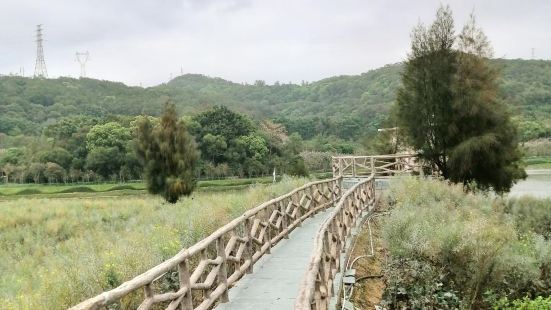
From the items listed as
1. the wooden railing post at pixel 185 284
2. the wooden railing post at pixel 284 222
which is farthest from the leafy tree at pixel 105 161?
the wooden railing post at pixel 185 284

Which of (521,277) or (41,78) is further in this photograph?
(41,78)

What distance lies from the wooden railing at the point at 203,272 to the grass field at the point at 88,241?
68cm

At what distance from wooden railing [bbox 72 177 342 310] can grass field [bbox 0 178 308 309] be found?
68 centimetres

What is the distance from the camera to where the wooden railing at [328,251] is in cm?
554

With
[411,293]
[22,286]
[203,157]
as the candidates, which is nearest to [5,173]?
[203,157]

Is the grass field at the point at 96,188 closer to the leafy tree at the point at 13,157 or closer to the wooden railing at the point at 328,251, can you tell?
the leafy tree at the point at 13,157

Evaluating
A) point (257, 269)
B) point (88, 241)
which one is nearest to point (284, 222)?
point (257, 269)

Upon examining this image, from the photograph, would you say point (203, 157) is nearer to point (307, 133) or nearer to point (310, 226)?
point (307, 133)

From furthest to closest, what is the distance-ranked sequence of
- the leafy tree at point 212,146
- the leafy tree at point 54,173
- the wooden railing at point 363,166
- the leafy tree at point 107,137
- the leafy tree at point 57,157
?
the leafy tree at point 212,146
the leafy tree at point 57,157
the leafy tree at point 107,137
the leafy tree at point 54,173
the wooden railing at point 363,166

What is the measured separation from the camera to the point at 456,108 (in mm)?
23266

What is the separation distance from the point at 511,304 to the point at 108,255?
8.04 metres

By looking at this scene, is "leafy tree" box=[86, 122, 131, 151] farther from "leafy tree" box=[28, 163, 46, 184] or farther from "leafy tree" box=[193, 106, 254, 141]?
"leafy tree" box=[193, 106, 254, 141]

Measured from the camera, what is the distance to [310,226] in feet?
47.2

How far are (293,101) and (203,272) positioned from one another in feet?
588
